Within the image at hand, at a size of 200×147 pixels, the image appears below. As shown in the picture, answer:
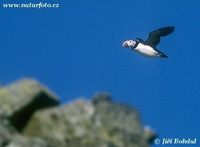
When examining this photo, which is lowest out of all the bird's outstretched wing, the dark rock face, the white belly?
the dark rock face

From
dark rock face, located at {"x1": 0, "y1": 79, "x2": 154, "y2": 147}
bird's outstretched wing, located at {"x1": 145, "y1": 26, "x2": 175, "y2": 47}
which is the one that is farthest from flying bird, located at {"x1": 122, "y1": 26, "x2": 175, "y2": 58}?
dark rock face, located at {"x1": 0, "y1": 79, "x2": 154, "y2": 147}

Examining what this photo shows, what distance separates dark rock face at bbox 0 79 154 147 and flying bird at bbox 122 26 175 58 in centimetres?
2225

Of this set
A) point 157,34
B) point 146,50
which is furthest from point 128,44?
point 157,34

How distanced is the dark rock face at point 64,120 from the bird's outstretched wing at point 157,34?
2258cm

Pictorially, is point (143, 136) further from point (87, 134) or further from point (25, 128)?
point (25, 128)

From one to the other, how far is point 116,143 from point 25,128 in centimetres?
269

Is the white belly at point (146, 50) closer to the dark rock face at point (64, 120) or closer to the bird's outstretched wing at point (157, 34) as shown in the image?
the bird's outstretched wing at point (157, 34)

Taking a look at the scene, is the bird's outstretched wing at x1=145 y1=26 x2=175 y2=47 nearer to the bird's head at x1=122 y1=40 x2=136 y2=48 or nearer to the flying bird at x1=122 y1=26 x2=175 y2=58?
the flying bird at x1=122 y1=26 x2=175 y2=58

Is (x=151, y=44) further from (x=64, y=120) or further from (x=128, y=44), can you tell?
(x=64, y=120)

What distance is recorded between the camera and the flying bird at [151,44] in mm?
43066

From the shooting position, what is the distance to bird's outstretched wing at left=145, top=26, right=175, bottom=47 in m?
43.1

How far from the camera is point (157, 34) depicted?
43.7m

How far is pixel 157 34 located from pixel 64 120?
2435 cm

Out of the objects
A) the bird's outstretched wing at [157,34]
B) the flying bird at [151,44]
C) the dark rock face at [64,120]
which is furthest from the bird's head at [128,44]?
the dark rock face at [64,120]
